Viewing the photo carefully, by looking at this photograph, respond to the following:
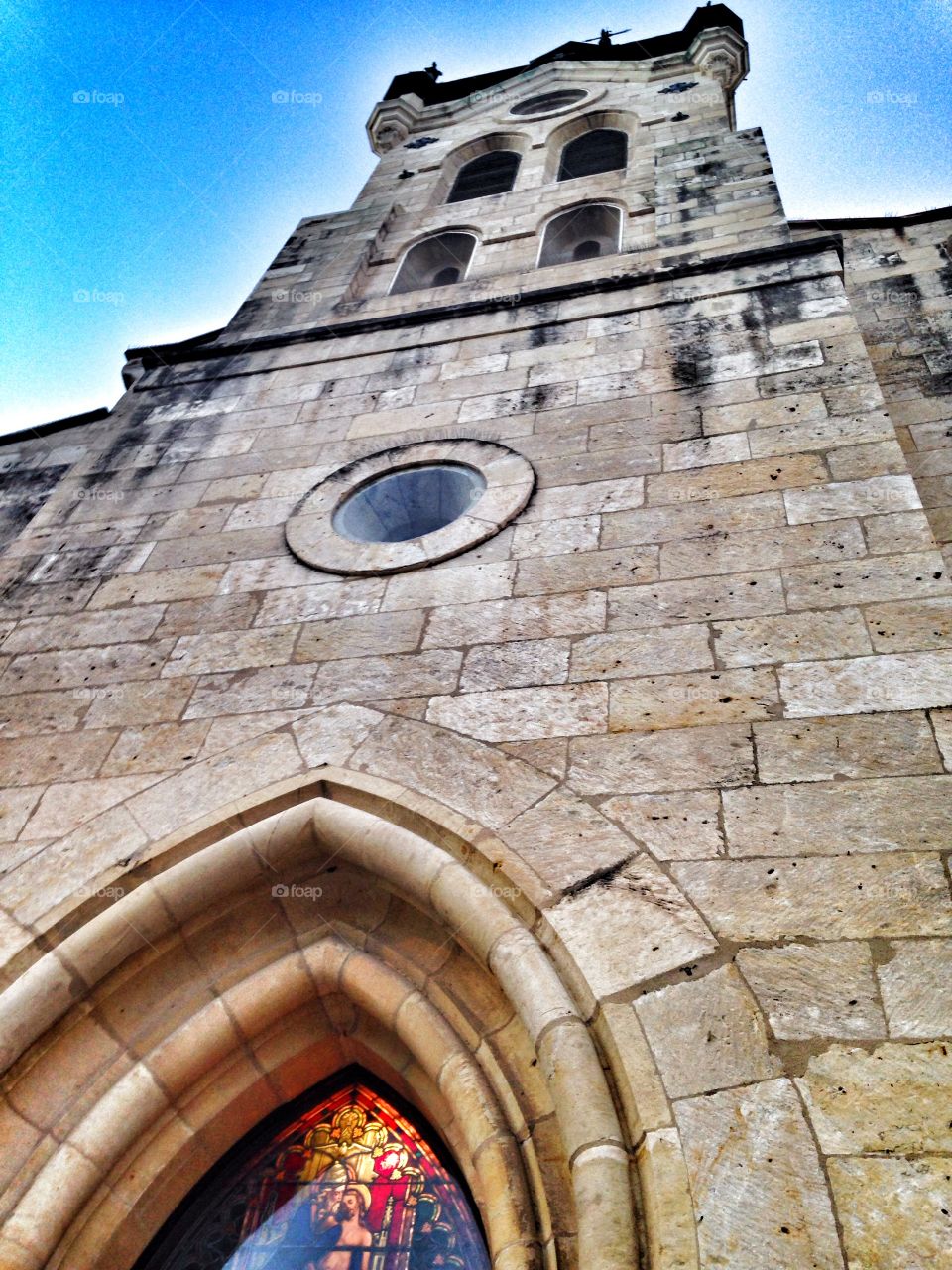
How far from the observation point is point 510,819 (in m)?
3.33

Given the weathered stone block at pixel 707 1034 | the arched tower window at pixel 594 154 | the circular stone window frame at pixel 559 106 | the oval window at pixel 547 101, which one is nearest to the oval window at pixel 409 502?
the weathered stone block at pixel 707 1034

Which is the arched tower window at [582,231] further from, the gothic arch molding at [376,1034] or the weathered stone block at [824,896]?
the weathered stone block at [824,896]

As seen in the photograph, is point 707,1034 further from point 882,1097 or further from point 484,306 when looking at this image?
point 484,306

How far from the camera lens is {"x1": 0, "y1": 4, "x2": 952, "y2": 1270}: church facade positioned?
8.17 ft

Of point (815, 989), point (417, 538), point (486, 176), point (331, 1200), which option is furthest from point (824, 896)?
point (486, 176)

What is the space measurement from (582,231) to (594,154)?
6.45 ft

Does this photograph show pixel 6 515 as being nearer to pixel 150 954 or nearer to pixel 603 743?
pixel 150 954

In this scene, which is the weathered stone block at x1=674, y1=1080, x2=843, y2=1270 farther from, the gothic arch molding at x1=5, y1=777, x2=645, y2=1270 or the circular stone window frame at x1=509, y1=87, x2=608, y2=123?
the circular stone window frame at x1=509, y1=87, x2=608, y2=123

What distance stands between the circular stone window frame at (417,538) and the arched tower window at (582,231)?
4183 mm

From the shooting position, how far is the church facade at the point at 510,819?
2.49 meters

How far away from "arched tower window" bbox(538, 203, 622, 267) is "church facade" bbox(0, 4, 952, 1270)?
117 inches

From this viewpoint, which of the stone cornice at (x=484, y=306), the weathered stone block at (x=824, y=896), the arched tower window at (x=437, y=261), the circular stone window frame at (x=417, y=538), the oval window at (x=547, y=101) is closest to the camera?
the weathered stone block at (x=824, y=896)

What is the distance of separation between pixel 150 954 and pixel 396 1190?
47.6 inches

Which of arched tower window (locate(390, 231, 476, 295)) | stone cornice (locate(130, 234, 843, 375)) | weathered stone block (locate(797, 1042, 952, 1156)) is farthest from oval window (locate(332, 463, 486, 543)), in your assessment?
arched tower window (locate(390, 231, 476, 295))
